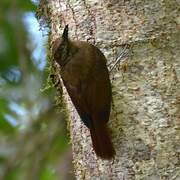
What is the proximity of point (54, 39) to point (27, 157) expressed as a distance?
1676 mm

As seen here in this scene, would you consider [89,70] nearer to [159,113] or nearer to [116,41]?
[116,41]

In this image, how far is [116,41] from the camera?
9.36 ft

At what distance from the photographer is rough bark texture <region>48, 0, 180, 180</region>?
2.69 m

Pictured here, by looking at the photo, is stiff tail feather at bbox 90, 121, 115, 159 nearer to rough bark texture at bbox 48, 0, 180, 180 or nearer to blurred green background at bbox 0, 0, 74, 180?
rough bark texture at bbox 48, 0, 180, 180

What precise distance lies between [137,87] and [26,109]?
1767mm

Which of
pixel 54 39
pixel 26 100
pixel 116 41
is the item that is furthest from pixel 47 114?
pixel 116 41

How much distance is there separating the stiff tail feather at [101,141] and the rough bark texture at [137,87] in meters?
0.03

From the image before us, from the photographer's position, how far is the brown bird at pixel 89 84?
9.03 ft

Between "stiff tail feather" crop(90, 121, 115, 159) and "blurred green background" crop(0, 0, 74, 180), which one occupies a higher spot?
"stiff tail feather" crop(90, 121, 115, 159)

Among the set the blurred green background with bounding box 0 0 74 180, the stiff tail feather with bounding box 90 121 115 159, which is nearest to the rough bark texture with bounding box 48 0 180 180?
the stiff tail feather with bounding box 90 121 115 159

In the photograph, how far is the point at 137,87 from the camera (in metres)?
Answer: 2.77

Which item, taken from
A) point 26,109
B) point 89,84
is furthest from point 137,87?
point 26,109

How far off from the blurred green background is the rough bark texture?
1255 mm

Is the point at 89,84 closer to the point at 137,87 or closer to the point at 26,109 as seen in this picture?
the point at 137,87
